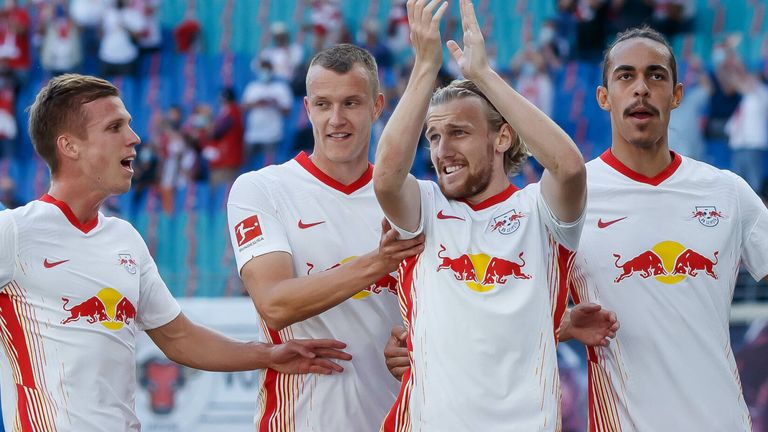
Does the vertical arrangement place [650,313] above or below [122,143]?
below

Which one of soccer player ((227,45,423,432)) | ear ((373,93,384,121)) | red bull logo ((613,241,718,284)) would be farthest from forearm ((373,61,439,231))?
red bull logo ((613,241,718,284))

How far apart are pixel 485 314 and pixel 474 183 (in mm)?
599

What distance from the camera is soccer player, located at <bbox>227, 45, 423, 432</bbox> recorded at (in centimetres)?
519

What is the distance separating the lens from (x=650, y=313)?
196 inches

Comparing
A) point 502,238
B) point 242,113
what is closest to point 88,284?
point 502,238

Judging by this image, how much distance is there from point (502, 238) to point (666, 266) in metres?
0.94

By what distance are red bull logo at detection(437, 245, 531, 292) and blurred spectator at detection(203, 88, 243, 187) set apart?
1100 centimetres

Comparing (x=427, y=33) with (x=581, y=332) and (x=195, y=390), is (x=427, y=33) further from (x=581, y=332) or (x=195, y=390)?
(x=195, y=390)

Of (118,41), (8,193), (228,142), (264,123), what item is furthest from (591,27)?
(8,193)

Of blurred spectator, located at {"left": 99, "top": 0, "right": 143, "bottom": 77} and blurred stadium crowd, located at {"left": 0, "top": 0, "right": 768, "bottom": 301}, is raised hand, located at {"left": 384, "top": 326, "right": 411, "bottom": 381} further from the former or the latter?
blurred spectator, located at {"left": 99, "top": 0, "right": 143, "bottom": 77}

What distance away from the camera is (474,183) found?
15.3 feet

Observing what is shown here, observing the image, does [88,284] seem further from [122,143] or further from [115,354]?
Answer: [122,143]

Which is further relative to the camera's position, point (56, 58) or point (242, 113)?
point (56, 58)

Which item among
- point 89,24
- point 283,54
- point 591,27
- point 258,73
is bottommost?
point 258,73
